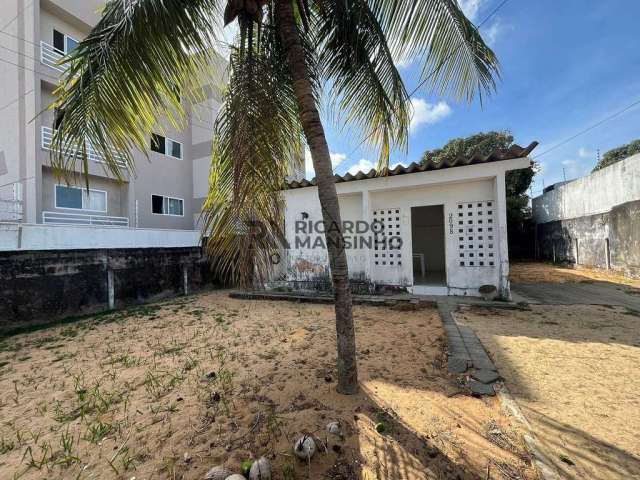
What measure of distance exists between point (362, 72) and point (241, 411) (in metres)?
3.95

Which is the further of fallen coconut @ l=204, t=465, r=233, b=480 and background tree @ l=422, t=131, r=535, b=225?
background tree @ l=422, t=131, r=535, b=225

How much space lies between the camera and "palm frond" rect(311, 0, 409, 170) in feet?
9.95

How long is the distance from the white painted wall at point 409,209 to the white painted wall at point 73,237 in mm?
7276

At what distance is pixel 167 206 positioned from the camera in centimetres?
1513

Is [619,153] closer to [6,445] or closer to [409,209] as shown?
[409,209]

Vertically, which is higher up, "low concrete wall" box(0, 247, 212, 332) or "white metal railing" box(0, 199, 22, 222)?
"white metal railing" box(0, 199, 22, 222)

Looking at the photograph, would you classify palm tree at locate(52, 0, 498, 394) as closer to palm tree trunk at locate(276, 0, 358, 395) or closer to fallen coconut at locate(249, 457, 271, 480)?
palm tree trunk at locate(276, 0, 358, 395)

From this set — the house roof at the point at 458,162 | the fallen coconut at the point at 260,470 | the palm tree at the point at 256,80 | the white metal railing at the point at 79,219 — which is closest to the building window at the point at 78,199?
the white metal railing at the point at 79,219

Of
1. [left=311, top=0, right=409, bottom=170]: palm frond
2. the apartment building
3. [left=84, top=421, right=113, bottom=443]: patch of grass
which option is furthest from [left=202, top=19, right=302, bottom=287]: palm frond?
the apartment building

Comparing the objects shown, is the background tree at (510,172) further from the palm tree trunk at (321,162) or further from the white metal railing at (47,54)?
the white metal railing at (47,54)

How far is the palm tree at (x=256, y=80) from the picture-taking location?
2.38 metres

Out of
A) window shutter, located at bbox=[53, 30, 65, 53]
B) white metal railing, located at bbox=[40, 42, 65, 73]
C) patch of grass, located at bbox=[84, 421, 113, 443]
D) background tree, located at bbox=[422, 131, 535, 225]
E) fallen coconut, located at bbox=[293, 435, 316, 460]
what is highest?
window shutter, located at bbox=[53, 30, 65, 53]

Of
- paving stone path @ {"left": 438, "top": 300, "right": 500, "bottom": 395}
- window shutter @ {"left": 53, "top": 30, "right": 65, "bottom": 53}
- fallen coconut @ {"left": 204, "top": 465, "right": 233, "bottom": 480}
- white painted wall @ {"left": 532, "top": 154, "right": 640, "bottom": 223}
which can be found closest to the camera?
fallen coconut @ {"left": 204, "top": 465, "right": 233, "bottom": 480}

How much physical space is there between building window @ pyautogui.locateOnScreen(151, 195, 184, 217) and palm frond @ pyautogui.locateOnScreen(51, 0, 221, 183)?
1349cm
